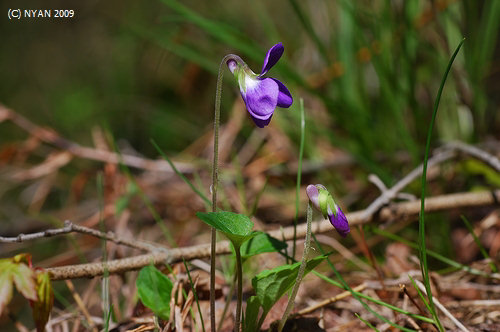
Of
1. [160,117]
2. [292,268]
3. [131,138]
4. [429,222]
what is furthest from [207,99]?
[292,268]

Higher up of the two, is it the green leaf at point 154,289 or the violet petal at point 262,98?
the violet petal at point 262,98

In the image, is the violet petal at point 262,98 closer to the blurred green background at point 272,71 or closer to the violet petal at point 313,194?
the violet petal at point 313,194

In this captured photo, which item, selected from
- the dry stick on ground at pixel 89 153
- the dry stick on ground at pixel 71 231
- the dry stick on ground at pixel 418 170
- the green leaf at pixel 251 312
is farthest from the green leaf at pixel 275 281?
the dry stick on ground at pixel 89 153

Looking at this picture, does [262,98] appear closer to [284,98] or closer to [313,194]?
[284,98]

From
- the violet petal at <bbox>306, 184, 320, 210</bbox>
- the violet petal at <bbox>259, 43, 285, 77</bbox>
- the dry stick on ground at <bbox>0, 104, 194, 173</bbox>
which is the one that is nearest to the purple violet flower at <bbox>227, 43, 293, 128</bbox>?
the violet petal at <bbox>259, 43, 285, 77</bbox>

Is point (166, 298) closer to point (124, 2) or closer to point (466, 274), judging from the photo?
point (466, 274)
